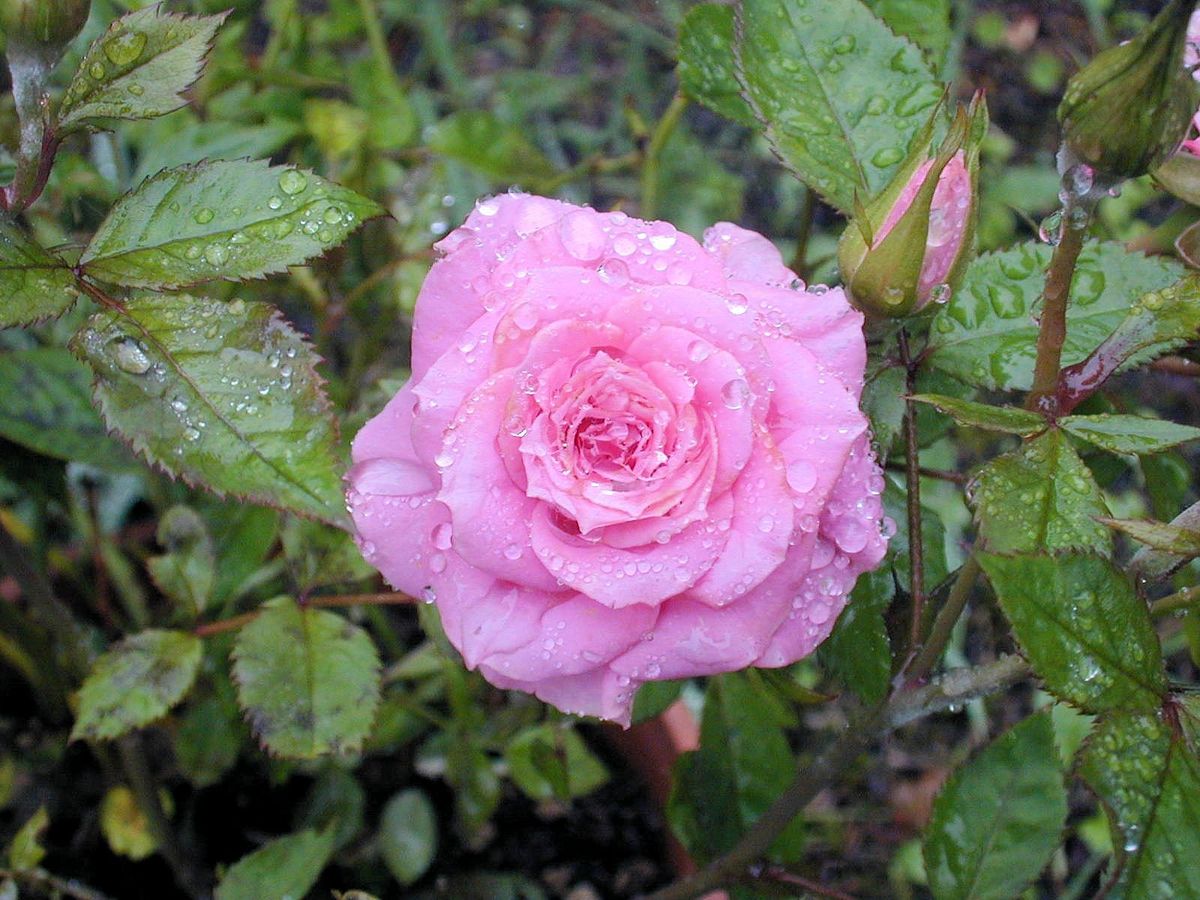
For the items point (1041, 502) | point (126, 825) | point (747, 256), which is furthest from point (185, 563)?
point (1041, 502)

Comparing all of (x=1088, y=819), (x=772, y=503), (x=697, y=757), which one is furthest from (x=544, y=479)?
(x=1088, y=819)

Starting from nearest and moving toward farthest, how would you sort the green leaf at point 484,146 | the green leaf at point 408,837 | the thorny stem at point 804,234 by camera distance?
the thorny stem at point 804,234, the green leaf at point 408,837, the green leaf at point 484,146

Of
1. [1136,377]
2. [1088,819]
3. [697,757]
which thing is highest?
[697,757]

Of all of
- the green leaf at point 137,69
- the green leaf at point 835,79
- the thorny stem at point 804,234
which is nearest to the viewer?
the green leaf at point 137,69

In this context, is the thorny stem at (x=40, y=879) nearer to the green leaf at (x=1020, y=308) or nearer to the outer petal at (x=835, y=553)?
the outer petal at (x=835, y=553)

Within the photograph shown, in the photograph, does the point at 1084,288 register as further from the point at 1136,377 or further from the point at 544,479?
the point at 1136,377

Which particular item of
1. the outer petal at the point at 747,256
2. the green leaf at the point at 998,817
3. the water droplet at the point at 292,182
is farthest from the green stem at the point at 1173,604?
the water droplet at the point at 292,182
